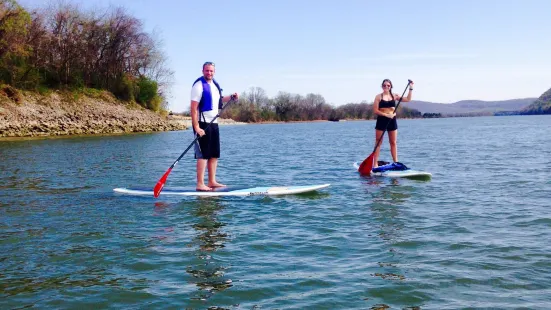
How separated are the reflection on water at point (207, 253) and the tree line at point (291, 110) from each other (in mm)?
125757

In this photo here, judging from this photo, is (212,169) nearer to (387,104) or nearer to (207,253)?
(207,253)

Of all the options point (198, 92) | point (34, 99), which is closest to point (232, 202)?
point (198, 92)

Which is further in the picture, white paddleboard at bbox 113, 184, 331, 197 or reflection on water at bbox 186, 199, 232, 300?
white paddleboard at bbox 113, 184, 331, 197

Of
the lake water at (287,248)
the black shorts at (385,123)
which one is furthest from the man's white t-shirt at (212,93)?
the black shorts at (385,123)

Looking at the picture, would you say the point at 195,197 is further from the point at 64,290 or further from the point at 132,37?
the point at 132,37

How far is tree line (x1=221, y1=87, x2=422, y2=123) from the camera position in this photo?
144 meters

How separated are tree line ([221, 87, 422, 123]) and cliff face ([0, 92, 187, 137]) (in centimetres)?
7681

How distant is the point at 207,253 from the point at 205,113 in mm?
4491

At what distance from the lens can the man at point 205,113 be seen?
9.77 m

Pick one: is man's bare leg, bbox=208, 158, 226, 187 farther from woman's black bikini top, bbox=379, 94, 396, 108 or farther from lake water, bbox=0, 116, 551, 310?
woman's black bikini top, bbox=379, 94, 396, 108

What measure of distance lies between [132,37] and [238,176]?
52.4m

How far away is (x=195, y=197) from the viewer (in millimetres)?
9914

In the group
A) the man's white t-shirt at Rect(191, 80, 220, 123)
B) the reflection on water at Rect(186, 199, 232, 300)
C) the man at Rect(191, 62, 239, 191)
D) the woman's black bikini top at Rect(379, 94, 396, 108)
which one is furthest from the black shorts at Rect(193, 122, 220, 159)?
the woman's black bikini top at Rect(379, 94, 396, 108)

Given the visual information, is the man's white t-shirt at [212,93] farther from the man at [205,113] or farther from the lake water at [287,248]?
the lake water at [287,248]
